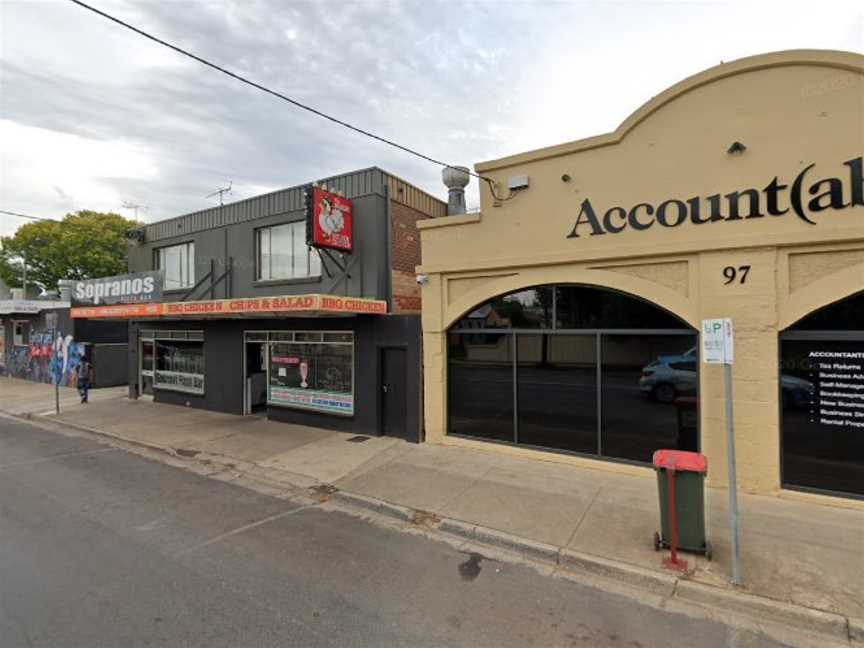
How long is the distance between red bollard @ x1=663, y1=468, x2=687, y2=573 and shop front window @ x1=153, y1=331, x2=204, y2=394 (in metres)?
13.6

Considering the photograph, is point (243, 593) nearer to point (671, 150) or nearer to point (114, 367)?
point (671, 150)

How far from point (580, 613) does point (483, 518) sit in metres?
1.96

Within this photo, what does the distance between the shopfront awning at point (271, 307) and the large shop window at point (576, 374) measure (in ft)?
6.75

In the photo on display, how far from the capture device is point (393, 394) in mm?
10305

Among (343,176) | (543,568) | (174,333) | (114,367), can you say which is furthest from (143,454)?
(114,367)

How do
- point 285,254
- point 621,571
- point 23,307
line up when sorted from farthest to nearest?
point 23,307, point 285,254, point 621,571

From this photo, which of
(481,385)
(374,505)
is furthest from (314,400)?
(374,505)

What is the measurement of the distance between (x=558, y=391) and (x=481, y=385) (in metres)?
1.57

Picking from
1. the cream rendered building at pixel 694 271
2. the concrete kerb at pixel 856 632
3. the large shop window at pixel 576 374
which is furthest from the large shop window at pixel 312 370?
the concrete kerb at pixel 856 632

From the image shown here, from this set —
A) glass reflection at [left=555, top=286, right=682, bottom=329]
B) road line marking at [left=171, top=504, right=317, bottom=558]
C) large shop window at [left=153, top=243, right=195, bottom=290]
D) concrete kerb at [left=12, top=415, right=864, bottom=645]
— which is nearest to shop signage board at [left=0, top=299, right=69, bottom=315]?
large shop window at [left=153, top=243, right=195, bottom=290]

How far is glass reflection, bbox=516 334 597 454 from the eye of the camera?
8023 millimetres

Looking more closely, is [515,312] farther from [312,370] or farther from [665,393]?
[312,370]

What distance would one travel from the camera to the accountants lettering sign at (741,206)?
6.07m

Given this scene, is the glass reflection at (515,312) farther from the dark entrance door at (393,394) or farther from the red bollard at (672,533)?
the red bollard at (672,533)
